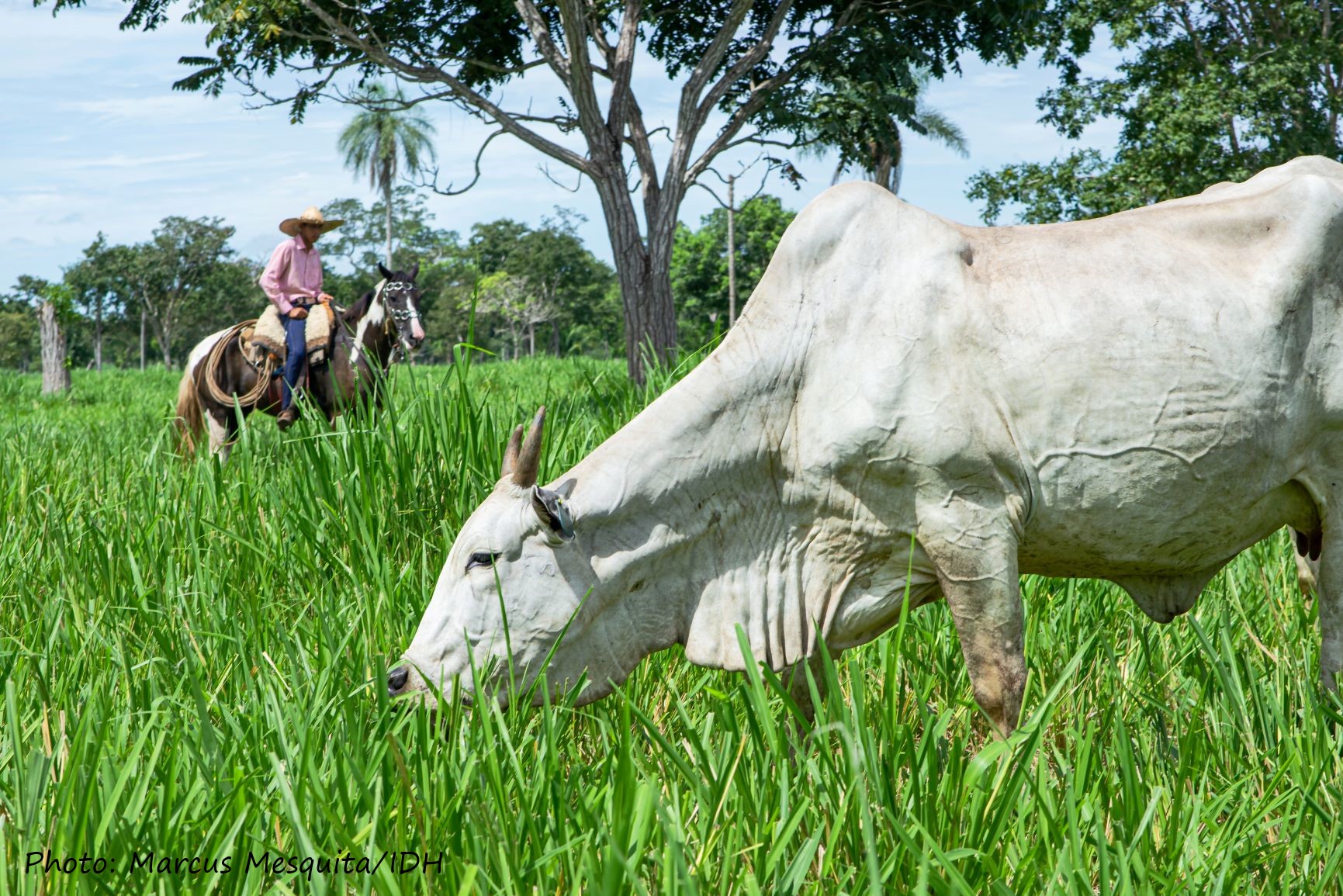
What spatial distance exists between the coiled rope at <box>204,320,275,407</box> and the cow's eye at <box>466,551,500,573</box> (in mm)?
5877

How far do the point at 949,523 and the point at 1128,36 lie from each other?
49.2 ft

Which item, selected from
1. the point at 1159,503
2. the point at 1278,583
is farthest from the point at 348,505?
the point at 1278,583

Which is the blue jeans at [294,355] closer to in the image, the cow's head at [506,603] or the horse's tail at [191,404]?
the horse's tail at [191,404]

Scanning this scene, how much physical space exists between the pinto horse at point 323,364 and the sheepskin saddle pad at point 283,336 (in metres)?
0.06

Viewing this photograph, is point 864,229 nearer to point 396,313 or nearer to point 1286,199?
point 1286,199

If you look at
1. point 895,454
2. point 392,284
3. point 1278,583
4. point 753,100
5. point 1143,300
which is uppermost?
point 753,100

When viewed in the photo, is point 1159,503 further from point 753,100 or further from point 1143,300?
point 753,100

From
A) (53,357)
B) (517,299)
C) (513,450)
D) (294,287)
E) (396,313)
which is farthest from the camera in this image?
(517,299)

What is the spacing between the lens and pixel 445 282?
65.1 metres

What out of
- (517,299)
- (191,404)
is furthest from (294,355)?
(517,299)

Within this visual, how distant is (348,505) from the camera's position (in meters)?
3.78

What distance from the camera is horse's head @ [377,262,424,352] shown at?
25.6 feet

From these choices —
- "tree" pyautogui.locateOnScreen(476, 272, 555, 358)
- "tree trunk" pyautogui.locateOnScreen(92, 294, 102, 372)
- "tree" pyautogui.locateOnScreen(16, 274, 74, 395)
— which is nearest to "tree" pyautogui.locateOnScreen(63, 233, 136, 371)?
"tree trunk" pyautogui.locateOnScreen(92, 294, 102, 372)

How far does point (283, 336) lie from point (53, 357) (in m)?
11.5
